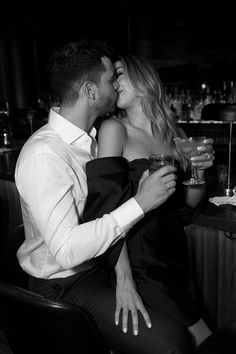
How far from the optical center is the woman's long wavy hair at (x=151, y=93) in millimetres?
1771

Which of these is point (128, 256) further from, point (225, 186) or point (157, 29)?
point (157, 29)

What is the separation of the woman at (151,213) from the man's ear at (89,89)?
0.16 meters

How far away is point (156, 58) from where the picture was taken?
545 centimetres

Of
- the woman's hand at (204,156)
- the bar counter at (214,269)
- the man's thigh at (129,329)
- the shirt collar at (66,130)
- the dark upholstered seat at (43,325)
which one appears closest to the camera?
the dark upholstered seat at (43,325)

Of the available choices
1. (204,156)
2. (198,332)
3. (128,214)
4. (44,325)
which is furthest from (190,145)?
(44,325)

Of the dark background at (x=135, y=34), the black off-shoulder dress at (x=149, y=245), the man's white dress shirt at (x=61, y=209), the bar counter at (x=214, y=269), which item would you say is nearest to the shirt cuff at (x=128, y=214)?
the man's white dress shirt at (x=61, y=209)

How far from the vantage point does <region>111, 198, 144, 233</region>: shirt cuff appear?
52.2 inches

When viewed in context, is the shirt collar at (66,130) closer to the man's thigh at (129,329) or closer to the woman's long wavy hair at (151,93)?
the woman's long wavy hair at (151,93)

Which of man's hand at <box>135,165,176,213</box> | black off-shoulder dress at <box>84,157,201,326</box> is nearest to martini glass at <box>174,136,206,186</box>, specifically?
black off-shoulder dress at <box>84,157,201,326</box>

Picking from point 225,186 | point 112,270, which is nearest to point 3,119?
Result: point 225,186

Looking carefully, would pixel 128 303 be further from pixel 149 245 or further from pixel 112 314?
pixel 149 245

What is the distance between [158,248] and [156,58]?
4.41 m

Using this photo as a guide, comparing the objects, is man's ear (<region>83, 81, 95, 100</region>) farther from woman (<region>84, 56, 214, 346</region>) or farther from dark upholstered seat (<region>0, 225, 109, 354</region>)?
dark upholstered seat (<region>0, 225, 109, 354</region>)

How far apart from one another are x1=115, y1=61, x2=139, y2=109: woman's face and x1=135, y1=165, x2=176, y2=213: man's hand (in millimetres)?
556
